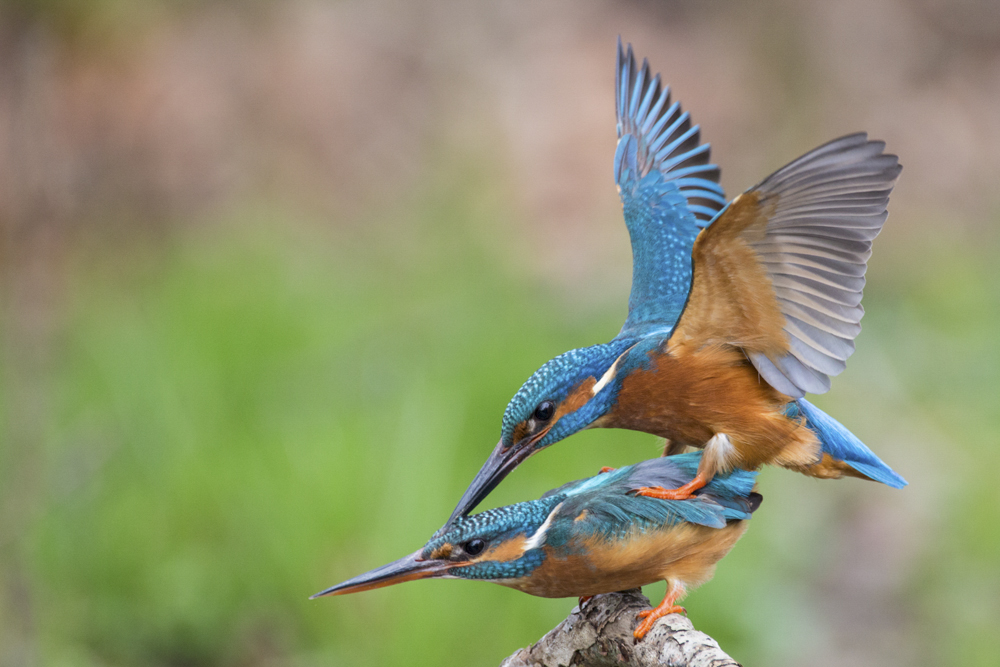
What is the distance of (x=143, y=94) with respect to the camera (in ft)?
21.0

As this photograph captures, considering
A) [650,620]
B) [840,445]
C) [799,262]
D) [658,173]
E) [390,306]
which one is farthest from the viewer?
[390,306]

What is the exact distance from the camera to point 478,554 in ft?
5.45

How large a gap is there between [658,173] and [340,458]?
181 centimetres

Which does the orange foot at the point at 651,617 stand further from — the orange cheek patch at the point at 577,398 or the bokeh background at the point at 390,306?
the bokeh background at the point at 390,306

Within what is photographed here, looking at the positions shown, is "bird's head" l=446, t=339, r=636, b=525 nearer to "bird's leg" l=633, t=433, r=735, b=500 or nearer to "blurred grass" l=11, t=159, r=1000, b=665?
"bird's leg" l=633, t=433, r=735, b=500

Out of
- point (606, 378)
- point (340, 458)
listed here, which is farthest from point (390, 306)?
point (606, 378)

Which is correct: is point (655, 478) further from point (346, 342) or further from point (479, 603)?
point (346, 342)

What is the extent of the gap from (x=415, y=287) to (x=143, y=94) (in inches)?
88.6

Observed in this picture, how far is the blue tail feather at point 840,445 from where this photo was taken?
1.86m

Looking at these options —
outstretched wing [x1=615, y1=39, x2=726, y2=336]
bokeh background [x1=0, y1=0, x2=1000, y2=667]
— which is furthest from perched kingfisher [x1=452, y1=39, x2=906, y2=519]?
bokeh background [x1=0, y1=0, x2=1000, y2=667]

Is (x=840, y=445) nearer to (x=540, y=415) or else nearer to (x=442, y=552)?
(x=540, y=415)

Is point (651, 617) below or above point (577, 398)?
below

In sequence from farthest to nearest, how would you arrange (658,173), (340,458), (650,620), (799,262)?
(340,458), (658,173), (799,262), (650,620)

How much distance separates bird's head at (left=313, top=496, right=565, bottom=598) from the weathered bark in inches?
5.2
